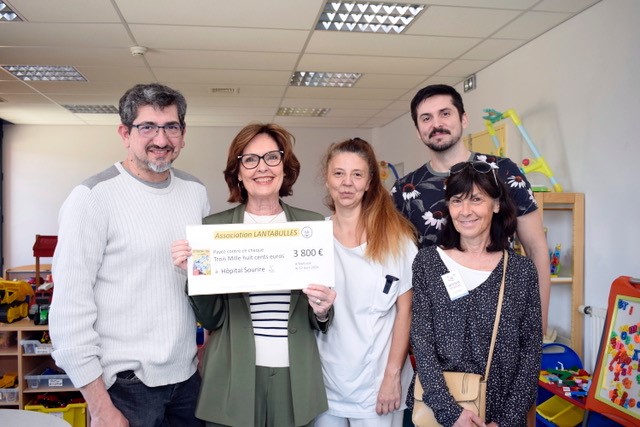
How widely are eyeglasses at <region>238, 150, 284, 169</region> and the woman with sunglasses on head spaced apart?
63 centimetres

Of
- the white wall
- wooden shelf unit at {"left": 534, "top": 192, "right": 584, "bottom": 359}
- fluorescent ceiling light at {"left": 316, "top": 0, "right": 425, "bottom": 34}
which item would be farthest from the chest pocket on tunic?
the white wall

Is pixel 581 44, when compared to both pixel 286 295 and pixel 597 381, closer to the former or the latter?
pixel 597 381

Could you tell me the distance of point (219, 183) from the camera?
8938 mm

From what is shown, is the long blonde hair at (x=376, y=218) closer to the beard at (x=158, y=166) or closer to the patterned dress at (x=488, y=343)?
the patterned dress at (x=488, y=343)

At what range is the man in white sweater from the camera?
154 centimetres

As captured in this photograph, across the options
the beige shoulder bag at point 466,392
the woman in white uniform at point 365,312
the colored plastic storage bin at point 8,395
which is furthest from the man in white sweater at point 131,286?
the colored plastic storage bin at point 8,395

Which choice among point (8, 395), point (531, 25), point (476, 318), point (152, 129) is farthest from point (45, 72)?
point (476, 318)

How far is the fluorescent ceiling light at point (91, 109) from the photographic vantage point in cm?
713

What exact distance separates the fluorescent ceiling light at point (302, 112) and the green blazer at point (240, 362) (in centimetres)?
601

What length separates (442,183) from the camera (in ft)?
7.11

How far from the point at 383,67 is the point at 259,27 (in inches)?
64.5

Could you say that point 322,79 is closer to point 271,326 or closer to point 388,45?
point 388,45

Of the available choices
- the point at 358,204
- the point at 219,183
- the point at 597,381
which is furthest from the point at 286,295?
the point at 219,183

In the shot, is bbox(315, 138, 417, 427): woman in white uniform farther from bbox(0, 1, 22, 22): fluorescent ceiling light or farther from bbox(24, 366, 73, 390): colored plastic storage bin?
bbox(0, 1, 22, 22): fluorescent ceiling light
